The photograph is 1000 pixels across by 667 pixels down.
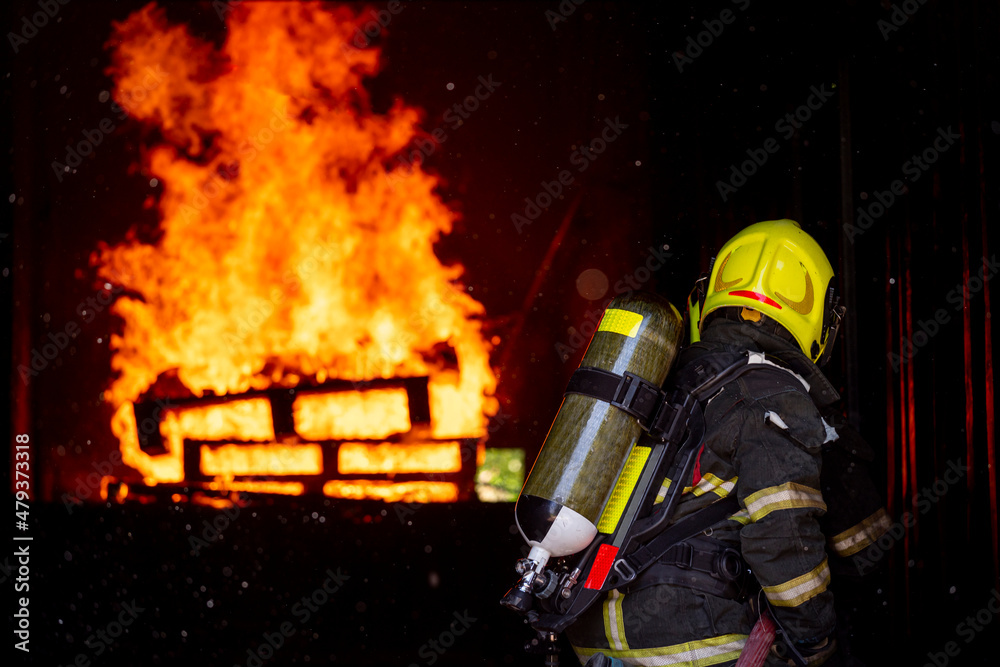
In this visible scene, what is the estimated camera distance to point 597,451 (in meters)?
2.18

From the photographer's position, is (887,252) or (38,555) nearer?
(887,252)

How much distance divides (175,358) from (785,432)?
698 cm

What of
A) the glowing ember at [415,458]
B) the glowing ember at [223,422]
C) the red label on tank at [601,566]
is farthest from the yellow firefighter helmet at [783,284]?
the glowing ember at [223,422]

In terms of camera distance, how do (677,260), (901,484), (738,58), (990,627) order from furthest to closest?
(677,260), (738,58), (901,484), (990,627)

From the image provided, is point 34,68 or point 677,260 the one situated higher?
point 34,68

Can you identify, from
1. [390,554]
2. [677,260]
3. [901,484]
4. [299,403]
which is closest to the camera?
[901,484]

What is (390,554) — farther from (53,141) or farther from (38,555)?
(53,141)

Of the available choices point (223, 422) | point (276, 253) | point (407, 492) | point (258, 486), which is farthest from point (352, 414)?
point (276, 253)

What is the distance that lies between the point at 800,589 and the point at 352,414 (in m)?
4.94

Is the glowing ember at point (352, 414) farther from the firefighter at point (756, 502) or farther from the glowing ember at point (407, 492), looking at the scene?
the firefighter at point (756, 502)

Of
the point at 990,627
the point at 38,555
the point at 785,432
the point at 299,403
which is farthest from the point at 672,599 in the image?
the point at 38,555

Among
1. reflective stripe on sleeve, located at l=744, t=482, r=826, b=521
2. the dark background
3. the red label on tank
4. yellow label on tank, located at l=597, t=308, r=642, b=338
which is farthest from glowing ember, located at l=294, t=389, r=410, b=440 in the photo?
reflective stripe on sleeve, located at l=744, t=482, r=826, b=521

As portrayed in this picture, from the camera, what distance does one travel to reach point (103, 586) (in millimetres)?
6660

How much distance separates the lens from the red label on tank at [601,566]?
7.03ft
